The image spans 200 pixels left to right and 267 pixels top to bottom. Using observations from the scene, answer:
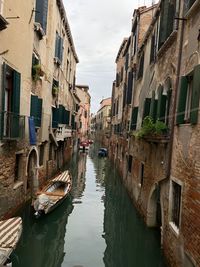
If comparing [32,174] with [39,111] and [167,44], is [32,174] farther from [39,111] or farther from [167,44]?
[167,44]

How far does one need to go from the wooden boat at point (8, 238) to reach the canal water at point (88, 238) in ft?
3.51

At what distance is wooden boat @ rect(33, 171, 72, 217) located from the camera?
11.4m

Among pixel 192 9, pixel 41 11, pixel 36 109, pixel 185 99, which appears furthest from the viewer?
pixel 36 109

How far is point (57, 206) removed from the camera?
13.2 m

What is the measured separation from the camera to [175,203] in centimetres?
823

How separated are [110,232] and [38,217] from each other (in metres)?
2.65

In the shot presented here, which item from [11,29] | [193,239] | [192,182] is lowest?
[193,239]

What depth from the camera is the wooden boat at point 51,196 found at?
1145cm

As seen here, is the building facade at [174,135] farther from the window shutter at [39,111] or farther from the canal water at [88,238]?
the window shutter at [39,111]

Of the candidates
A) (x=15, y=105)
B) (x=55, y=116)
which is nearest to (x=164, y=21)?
(x=15, y=105)

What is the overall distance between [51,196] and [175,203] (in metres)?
6.36

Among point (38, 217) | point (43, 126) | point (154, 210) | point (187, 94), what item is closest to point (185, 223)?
point (187, 94)

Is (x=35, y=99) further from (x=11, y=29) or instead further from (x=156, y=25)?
(x=156, y=25)

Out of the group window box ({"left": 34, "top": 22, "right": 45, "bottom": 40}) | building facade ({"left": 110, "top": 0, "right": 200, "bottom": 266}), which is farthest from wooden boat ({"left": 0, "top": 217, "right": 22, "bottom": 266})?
window box ({"left": 34, "top": 22, "right": 45, "bottom": 40})
